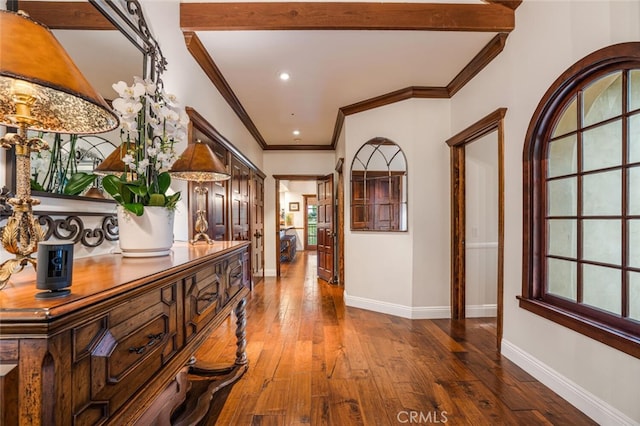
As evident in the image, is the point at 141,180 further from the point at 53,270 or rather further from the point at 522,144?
the point at 522,144

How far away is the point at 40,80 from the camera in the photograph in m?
0.69

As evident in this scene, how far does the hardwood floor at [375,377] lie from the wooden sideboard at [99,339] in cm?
97

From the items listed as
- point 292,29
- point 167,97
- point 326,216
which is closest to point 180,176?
point 167,97

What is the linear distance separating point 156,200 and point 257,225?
4.22 meters

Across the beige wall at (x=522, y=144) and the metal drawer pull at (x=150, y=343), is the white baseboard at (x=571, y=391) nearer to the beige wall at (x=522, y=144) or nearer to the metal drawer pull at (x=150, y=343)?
the beige wall at (x=522, y=144)

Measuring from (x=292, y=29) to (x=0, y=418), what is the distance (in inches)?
103

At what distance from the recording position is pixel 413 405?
1.87 meters

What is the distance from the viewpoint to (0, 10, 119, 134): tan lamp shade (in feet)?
2.22

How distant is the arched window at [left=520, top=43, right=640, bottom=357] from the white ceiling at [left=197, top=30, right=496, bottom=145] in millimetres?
1038

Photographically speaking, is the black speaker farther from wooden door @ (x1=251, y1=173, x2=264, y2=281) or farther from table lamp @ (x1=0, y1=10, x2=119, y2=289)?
wooden door @ (x1=251, y1=173, x2=264, y2=281)

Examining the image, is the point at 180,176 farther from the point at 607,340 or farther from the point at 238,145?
the point at 607,340

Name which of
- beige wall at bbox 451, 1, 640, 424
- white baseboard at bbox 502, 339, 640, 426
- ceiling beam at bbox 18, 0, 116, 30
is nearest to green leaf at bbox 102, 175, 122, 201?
ceiling beam at bbox 18, 0, 116, 30

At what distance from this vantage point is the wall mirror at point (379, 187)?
3730mm

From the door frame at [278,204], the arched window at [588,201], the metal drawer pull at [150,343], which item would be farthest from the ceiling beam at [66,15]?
the door frame at [278,204]
